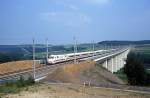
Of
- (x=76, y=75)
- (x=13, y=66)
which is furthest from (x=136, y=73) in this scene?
(x=13, y=66)

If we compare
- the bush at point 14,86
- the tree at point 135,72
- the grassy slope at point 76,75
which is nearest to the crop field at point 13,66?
the grassy slope at point 76,75

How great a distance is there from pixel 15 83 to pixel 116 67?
→ 96.8 meters

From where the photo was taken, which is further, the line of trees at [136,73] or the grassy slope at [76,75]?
the line of trees at [136,73]

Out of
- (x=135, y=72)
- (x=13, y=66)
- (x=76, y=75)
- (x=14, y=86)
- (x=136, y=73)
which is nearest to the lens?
(x=14, y=86)

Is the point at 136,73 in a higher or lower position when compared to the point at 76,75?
lower

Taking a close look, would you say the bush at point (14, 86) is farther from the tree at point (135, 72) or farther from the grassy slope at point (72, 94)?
the tree at point (135, 72)

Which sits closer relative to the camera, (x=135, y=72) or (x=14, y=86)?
(x=14, y=86)

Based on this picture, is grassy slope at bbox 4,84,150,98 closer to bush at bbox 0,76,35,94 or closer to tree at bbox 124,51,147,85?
bush at bbox 0,76,35,94

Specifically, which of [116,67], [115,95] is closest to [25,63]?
[115,95]

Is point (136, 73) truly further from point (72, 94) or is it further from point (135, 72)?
point (72, 94)

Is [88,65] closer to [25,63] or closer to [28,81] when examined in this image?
[25,63]

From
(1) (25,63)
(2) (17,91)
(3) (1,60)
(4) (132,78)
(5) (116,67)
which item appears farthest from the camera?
(5) (116,67)

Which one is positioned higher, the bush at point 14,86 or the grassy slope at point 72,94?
the bush at point 14,86

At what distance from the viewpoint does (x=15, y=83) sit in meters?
40.6
